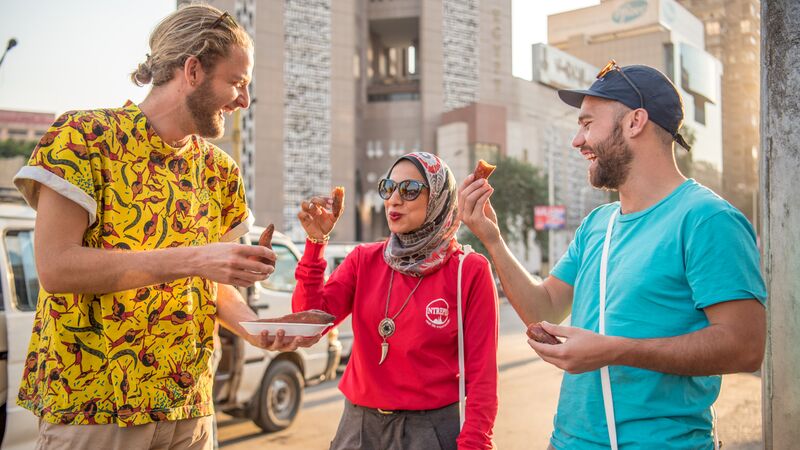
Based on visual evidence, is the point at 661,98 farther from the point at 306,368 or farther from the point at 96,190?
the point at 306,368

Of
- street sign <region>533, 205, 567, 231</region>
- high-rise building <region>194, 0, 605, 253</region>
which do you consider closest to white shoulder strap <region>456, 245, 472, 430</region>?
street sign <region>533, 205, 567, 231</region>

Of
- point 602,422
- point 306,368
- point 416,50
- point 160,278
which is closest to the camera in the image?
point 160,278

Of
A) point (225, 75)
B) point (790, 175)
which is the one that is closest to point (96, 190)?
point (225, 75)

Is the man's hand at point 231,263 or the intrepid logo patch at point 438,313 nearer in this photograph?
the man's hand at point 231,263

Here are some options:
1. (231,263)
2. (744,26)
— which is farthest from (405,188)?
(744,26)

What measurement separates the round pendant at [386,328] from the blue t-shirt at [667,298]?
0.78 metres

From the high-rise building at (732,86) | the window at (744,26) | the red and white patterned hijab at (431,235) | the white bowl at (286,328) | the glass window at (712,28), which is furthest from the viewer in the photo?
the glass window at (712,28)

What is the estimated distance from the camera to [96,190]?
2.06m

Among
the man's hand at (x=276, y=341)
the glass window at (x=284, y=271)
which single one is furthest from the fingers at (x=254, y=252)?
the glass window at (x=284, y=271)

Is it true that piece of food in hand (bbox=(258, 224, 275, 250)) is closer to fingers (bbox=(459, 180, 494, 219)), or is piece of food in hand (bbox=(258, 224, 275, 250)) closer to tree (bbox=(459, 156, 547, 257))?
fingers (bbox=(459, 180, 494, 219))

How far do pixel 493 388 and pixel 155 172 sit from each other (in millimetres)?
1535

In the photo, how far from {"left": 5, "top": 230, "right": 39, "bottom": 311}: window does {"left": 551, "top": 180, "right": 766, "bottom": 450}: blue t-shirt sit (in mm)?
4270

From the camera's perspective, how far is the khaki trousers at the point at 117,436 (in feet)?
6.59

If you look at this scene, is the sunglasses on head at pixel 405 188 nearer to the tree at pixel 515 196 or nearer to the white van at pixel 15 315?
the white van at pixel 15 315
